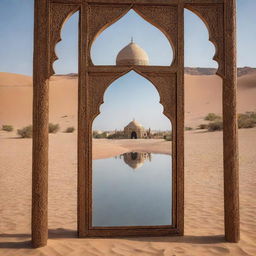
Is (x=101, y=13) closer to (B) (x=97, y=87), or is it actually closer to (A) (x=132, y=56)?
(A) (x=132, y=56)

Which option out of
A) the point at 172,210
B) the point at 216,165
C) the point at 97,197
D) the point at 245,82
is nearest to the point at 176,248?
the point at 172,210

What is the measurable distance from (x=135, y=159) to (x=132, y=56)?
2005mm

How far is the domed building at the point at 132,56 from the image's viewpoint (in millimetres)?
3666

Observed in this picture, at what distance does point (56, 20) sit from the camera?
351cm

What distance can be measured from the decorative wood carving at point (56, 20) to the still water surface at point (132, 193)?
1648mm

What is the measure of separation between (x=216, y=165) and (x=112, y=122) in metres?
7.40

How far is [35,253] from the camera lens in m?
3.18

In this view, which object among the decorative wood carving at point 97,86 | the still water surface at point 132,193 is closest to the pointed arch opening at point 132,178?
the still water surface at point 132,193

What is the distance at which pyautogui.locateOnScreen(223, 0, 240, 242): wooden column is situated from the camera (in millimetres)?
3511

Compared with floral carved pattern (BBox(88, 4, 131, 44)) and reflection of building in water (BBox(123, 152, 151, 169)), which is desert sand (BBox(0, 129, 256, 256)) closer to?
reflection of building in water (BBox(123, 152, 151, 169))

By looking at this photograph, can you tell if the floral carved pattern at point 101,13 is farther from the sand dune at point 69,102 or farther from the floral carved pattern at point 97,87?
the sand dune at point 69,102

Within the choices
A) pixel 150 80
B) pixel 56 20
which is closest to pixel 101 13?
pixel 56 20

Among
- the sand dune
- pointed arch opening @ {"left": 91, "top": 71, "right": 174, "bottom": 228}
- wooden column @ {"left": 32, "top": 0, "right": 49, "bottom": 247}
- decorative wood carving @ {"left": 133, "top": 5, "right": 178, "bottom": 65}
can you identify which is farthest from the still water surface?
the sand dune

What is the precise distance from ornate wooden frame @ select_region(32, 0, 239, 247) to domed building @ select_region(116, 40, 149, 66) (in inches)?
5.1
